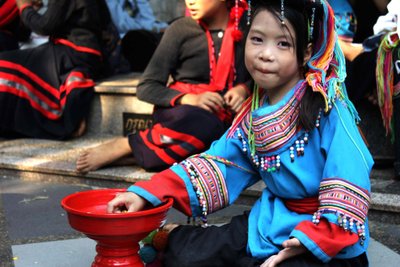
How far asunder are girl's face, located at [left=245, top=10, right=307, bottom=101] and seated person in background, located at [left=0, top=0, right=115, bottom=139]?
2.51 meters

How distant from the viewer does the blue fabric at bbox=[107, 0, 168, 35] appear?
20.3 ft

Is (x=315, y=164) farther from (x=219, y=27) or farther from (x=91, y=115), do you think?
(x=91, y=115)

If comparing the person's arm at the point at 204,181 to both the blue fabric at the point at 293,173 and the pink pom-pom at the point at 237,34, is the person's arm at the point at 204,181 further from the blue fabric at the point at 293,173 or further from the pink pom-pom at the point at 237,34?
the pink pom-pom at the point at 237,34

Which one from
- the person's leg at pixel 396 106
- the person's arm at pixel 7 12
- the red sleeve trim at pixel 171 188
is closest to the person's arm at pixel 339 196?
the red sleeve trim at pixel 171 188

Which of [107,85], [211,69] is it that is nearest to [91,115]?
[107,85]

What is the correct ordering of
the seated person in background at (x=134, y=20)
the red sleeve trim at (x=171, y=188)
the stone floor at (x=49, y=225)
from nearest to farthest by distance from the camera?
1. the red sleeve trim at (x=171, y=188)
2. the stone floor at (x=49, y=225)
3. the seated person in background at (x=134, y=20)

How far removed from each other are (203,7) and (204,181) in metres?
1.42

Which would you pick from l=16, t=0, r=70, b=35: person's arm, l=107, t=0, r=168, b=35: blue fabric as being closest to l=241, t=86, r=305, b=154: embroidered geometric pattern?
l=16, t=0, r=70, b=35: person's arm

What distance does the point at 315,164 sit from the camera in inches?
97.8

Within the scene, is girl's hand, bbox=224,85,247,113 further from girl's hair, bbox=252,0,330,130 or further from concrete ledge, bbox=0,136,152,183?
girl's hair, bbox=252,0,330,130

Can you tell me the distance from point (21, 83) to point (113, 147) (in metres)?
1.15

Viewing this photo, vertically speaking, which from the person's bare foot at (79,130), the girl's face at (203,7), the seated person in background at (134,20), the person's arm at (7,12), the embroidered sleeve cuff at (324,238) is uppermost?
the girl's face at (203,7)

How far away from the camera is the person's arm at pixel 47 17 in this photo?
4.82 m

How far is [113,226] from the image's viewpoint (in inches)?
89.7
